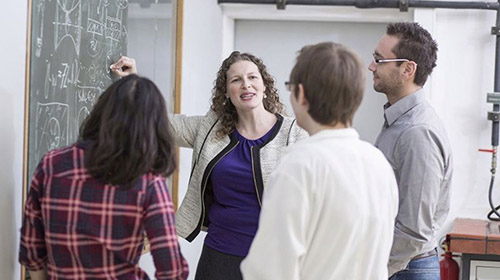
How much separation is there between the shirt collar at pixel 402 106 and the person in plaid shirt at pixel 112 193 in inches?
34.8

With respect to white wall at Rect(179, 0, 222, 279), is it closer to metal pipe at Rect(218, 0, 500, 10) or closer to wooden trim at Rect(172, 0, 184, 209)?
wooden trim at Rect(172, 0, 184, 209)

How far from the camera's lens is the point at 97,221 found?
1.80m

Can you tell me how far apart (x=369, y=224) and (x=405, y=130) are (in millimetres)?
719

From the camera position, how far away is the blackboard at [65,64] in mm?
2398

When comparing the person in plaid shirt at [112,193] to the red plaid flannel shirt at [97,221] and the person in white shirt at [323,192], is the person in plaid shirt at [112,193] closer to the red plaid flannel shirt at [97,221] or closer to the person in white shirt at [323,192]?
the red plaid flannel shirt at [97,221]

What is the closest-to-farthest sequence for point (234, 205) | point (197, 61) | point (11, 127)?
point (11, 127), point (234, 205), point (197, 61)

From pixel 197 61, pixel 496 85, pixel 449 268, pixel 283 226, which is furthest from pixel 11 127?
pixel 496 85

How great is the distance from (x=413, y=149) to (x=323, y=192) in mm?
746

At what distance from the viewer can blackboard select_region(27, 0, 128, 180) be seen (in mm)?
2398

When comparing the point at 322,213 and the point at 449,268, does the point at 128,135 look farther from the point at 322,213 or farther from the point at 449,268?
the point at 449,268

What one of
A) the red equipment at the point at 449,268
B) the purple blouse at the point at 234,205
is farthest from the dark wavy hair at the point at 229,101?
the red equipment at the point at 449,268

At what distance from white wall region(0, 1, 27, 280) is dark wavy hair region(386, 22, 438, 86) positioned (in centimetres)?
110

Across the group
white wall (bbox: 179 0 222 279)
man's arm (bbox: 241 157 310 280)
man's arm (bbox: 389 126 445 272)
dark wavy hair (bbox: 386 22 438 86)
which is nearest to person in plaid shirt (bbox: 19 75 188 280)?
man's arm (bbox: 241 157 310 280)

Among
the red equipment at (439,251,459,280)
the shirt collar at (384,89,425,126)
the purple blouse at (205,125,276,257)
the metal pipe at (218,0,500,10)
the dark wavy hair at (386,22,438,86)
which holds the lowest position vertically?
the red equipment at (439,251,459,280)
